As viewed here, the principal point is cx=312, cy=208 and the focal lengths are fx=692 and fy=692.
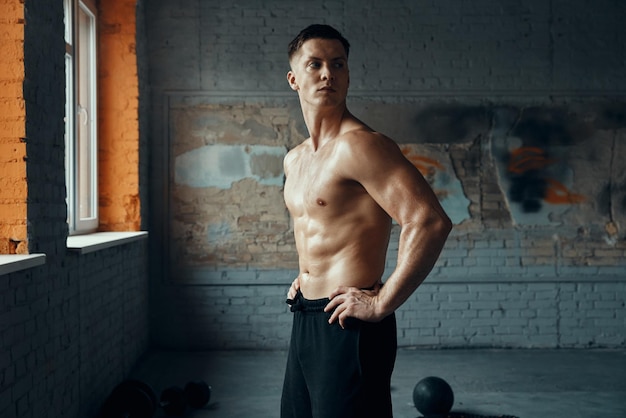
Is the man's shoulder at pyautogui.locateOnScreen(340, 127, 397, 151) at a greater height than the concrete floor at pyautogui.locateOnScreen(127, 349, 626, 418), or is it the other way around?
the man's shoulder at pyautogui.locateOnScreen(340, 127, 397, 151)

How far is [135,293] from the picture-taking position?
5.34m

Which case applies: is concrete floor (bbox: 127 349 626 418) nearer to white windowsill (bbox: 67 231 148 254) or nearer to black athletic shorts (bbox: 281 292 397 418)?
white windowsill (bbox: 67 231 148 254)

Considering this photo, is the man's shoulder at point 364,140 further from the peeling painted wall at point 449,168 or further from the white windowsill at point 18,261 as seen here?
the peeling painted wall at point 449,168

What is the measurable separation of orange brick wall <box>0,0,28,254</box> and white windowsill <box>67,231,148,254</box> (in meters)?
0.58

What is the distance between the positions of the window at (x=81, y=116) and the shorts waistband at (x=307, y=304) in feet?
9.10

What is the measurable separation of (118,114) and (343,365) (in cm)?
393

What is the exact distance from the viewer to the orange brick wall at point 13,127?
3.05m

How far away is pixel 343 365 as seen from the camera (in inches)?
77.3

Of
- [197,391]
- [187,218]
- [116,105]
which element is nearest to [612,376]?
Result: [197,391]

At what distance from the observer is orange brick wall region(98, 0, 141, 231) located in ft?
17.4

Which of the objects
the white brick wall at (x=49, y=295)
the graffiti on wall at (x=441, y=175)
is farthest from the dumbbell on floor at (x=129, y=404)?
the graffiti on wall at (x=441, y=175)

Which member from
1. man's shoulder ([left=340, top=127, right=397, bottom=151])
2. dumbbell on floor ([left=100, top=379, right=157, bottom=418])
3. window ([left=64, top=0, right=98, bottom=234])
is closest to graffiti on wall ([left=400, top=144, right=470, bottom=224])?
window ([left=64, top=0, right=98, bottom=234])

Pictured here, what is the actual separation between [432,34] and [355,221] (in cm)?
424

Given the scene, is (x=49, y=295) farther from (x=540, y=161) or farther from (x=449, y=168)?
(x=540, y=161)
